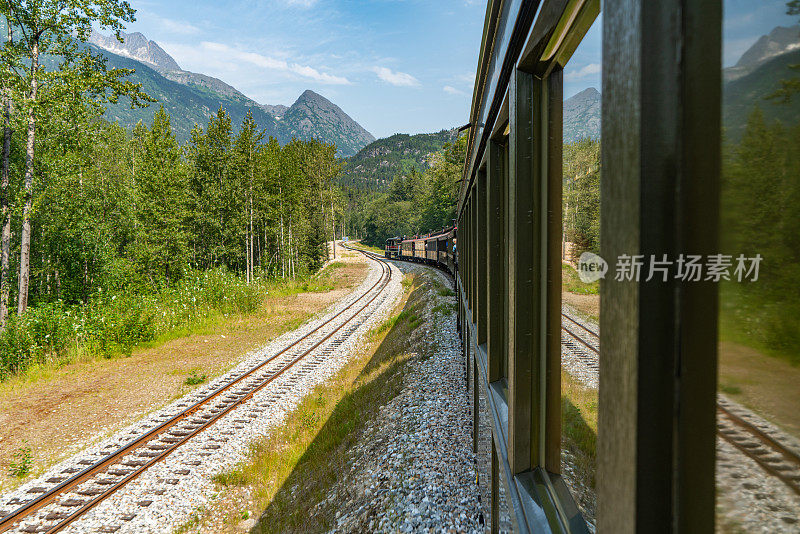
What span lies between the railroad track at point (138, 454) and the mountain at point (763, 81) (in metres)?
7.55

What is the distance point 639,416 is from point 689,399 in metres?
0.08

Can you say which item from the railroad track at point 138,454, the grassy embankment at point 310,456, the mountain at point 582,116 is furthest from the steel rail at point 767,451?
the railroad track at point 138,454

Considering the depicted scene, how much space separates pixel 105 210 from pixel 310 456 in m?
21.3

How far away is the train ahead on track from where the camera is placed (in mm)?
19302

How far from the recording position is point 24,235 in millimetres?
12281

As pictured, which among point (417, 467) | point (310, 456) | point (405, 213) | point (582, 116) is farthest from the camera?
point (405, 213)

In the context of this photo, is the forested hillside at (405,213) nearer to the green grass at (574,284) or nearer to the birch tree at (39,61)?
the birch tree at (39,61)

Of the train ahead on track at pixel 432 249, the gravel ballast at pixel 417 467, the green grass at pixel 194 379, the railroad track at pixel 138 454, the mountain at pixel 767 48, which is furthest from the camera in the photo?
the train ahead on track at pixel 432 249

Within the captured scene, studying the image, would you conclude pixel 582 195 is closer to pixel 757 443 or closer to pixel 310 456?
pixel 757 443

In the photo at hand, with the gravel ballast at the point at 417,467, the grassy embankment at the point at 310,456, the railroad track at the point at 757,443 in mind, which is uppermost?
the railroad track at the point at 757,443

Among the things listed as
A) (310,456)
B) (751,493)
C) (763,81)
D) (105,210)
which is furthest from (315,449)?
(105,210)

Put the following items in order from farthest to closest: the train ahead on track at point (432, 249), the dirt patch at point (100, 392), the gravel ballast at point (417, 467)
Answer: the train ahead on track at point (432, 249) → the dirt patch at point (100, 392) → the gravel ballast at point (417, 467)

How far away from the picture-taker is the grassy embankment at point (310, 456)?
5.68 m

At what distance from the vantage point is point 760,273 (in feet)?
1.71
